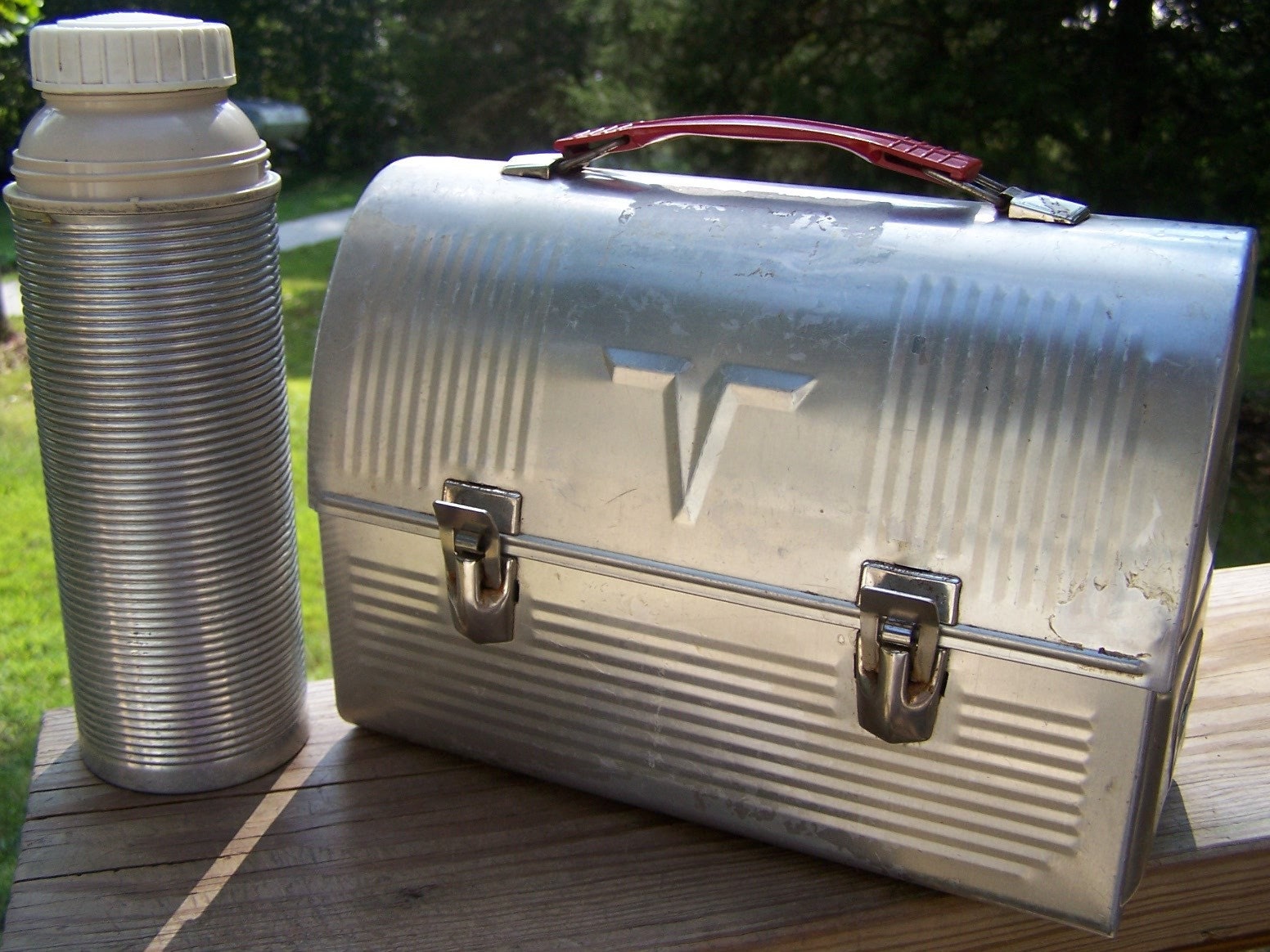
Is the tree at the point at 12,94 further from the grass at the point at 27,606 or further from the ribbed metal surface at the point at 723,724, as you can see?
the ribbed metal surface at the point at 723,724

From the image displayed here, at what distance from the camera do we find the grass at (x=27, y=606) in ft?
9.68

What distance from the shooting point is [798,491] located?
1.17m

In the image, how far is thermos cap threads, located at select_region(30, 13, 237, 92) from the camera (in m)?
1.19

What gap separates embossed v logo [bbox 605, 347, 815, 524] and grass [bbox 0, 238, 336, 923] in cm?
102

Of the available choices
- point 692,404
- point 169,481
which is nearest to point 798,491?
point 692,404

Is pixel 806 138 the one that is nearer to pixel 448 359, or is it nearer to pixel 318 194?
pixel 448 359

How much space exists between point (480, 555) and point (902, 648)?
454mm

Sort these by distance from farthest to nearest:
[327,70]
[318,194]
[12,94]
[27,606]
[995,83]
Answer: [327,70]
[318,194]
[12,94]
[995,83]
[27,606]

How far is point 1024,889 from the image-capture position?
1188 millimetres

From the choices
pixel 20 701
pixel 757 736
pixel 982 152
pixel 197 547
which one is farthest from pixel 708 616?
pixel 982 152

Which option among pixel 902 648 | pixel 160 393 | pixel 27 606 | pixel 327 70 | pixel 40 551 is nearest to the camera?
pixel 902 648

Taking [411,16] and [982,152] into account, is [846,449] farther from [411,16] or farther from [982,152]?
[411,16]

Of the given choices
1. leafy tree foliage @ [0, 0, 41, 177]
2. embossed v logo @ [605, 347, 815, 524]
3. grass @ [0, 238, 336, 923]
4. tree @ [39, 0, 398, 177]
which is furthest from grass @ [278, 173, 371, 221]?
embossed v logo @ [605, 347, 815, 524]

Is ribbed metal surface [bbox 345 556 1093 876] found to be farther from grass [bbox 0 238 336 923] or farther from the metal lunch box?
grass [bbox 0 238 336 923]
